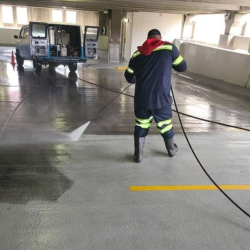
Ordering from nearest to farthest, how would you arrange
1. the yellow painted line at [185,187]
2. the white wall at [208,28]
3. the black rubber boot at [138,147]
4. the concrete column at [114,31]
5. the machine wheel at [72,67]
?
1. the yellow painted line at [185,187]
2. the black rubber boot at [138,147]
3. the machine wheel at [72,67]
4. the concrete column at [114,31]
5. the white wall at [208,28]

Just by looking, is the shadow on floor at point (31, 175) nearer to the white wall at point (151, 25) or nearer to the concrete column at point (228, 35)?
the concrete column at point (228, 35)

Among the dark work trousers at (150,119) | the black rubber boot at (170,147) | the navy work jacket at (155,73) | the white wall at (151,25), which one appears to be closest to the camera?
the navy work jacket at (155,73)

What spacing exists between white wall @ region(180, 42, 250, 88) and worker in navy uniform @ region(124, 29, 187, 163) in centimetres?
836

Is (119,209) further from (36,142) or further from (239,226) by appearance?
(36,142)

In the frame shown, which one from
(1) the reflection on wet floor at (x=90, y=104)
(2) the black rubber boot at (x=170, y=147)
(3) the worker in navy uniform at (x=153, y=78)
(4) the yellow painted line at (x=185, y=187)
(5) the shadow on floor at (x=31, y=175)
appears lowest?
(1) the reflection on wet floor at (x=90, y=104)

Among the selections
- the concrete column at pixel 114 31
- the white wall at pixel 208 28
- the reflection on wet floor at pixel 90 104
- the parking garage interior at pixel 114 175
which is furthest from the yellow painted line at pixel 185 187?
the white wall at pixel 208 28

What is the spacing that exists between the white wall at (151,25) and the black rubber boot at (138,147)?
16751 millimetres

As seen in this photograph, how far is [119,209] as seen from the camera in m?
3.10

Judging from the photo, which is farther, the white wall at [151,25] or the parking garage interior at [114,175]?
the white wall at [151,25]

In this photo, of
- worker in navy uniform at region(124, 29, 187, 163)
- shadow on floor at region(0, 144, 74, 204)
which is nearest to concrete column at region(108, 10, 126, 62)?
shadow on floor at region(0, 144, 74, 204)

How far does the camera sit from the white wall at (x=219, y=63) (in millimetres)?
11278

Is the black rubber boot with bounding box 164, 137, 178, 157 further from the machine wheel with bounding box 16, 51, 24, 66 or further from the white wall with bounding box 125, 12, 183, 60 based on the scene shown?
the white wall with bounding box 125, 12, 183, 60

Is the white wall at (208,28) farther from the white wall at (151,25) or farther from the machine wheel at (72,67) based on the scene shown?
the machine wheel at (72,67)

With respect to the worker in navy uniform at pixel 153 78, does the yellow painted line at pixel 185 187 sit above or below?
below
